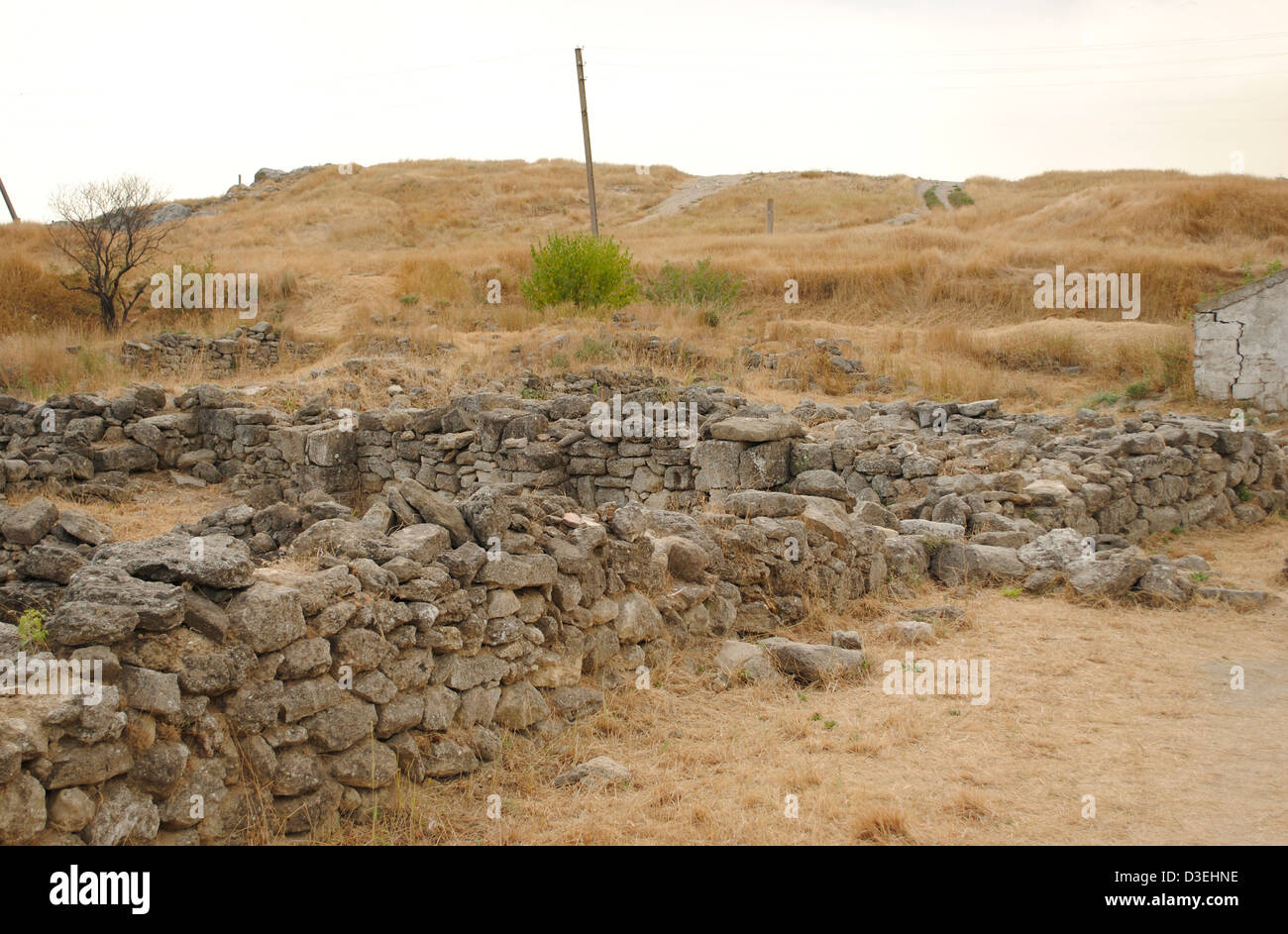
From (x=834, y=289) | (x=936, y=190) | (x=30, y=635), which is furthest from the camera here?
(x=936, y=190)

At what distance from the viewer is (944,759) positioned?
447cm

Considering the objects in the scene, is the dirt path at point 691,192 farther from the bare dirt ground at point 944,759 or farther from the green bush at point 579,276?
the bare dirt ground at point 944,759

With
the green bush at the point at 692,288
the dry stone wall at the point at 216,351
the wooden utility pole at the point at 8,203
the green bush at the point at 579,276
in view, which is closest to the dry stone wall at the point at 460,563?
the dry stone wall at the point at 216,351

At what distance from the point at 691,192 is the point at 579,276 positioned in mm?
32594

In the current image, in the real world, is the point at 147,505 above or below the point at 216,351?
below

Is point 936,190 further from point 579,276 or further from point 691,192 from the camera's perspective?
point 579,276

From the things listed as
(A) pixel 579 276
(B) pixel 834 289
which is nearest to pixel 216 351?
(A) pixel 579 276

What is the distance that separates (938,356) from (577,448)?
8565 mm

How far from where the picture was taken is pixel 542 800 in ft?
13.7

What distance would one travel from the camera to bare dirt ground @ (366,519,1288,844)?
382 cm

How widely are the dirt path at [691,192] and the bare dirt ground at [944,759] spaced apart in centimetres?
3607

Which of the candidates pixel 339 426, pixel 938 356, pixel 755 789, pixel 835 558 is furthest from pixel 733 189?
pixel 755 789

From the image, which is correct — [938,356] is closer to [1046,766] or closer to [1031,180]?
[1046,766]

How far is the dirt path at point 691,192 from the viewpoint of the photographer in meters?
43.1
